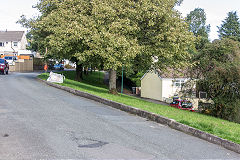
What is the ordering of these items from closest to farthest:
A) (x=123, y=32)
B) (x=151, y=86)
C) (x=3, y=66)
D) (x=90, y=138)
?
(x=90, y=138)
(x=123, y=32)
(x=3, y=66)
(x=151, y=86)

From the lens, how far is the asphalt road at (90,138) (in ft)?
20.0

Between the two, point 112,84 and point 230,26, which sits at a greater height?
point 230,26

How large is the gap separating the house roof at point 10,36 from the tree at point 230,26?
184 ft

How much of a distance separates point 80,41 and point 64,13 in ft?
8.89

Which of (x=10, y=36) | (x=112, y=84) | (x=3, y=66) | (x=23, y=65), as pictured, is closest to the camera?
(x=112, y=84)

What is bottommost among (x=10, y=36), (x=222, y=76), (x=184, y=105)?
(x=184, y=105)

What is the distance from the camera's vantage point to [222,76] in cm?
2077

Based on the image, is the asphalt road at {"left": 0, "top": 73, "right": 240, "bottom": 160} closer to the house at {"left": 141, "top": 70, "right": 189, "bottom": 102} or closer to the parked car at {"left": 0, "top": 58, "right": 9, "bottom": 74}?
the parked car at {"left": 0, "top": 58, "right": 9, "bottom": 74}

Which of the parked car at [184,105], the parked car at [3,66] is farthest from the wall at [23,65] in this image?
the parked car at [184,105]

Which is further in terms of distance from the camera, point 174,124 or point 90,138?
point 174,124

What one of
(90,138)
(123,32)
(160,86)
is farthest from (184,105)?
(90,138)

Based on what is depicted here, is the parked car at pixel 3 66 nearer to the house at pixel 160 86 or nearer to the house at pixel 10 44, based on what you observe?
the house at pixel 160 86

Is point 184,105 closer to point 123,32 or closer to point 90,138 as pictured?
point 123,32

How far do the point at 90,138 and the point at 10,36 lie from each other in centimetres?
6840
